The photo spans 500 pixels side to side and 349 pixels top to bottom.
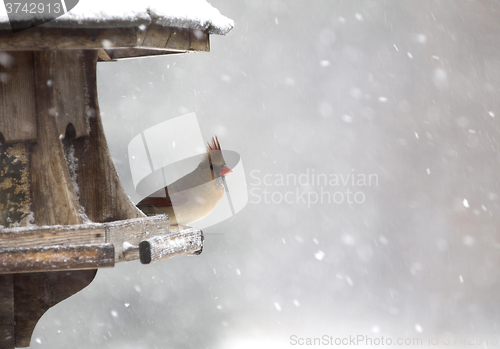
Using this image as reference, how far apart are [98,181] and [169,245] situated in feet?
0.81

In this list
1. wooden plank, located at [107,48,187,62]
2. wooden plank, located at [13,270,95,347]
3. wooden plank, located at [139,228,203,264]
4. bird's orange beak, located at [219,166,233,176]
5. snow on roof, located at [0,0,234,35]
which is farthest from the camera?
bird's orange beak, located at [219,166,233,176]

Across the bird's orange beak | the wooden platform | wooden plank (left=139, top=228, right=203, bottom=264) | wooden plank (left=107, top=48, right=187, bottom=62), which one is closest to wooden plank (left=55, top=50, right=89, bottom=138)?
the wooden platform

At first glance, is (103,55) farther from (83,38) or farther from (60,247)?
(60,247)

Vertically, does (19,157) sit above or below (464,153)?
above

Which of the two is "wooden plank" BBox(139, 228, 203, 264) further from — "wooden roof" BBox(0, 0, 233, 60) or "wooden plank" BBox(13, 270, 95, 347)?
"wooden roof" BBox(0, 0, 233, 60)

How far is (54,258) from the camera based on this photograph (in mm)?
953

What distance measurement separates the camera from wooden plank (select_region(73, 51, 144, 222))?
1.19 meters

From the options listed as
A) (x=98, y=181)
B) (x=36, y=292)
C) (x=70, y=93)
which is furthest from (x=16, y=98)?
(x=36, y=292)

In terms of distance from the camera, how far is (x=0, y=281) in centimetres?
122

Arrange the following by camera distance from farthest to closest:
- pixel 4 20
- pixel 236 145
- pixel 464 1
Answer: pixel 464 1, pixel 236 145, pixel 4 20

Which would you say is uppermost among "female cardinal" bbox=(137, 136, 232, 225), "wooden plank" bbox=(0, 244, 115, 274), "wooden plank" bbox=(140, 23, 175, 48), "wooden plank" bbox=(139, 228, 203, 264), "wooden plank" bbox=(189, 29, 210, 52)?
"wooden plank" bbox=(140, 23, 175, 48)

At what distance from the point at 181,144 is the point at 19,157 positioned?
2.29 ft

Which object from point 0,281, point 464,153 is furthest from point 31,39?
point 464,153

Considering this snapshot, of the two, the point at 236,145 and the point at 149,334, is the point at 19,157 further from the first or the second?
the point at 149,334
